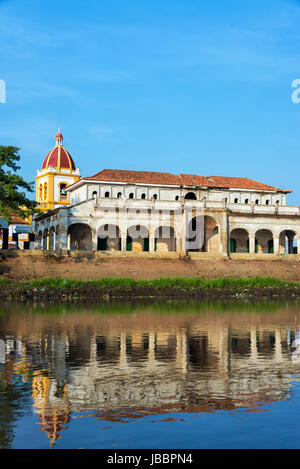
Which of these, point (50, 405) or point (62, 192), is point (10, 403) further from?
point (62, 192)

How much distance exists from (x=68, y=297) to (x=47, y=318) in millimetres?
13485

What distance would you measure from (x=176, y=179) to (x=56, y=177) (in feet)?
70.9

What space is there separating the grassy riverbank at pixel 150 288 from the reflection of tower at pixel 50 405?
88.3 ft

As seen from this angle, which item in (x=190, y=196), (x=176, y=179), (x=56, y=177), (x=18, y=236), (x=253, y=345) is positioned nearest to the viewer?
(x=253, y=345)

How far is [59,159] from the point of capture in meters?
75.8

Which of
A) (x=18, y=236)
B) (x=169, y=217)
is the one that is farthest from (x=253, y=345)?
(x=18, y=236)

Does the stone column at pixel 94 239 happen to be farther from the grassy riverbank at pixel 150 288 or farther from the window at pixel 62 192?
the window at pixel 62 192

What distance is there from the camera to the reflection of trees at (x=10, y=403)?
8008 millimetres

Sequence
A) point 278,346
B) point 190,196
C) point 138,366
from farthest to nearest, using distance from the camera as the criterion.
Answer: point 190,196 < point 278,346 < point 138,366

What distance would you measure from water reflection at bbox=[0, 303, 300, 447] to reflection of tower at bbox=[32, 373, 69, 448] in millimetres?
15

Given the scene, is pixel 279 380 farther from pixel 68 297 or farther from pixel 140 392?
pixel 68 297

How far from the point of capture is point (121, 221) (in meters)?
51.8
